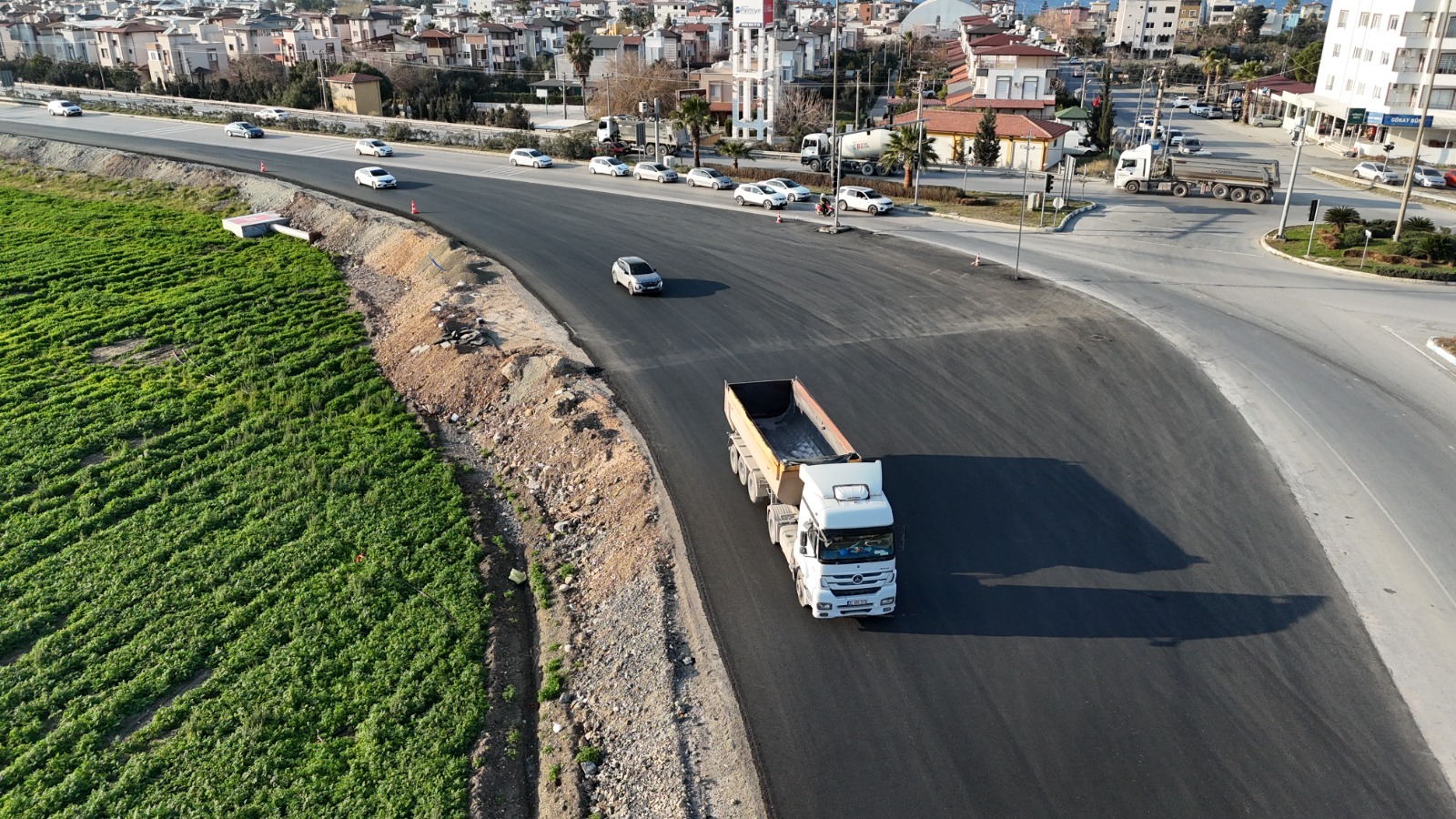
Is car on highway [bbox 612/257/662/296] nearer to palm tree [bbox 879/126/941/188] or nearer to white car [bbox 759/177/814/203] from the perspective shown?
white car [bbox 759/177/814/203]

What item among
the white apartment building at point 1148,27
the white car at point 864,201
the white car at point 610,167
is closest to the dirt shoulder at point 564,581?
A: the white car at point 864,201

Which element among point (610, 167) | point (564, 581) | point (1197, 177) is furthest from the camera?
point (610, 167)

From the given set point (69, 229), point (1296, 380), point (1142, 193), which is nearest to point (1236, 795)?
point (1296, 380)

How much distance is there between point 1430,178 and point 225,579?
68870 millimetres

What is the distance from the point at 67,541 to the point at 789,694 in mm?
17002

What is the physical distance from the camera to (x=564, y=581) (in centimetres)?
1964

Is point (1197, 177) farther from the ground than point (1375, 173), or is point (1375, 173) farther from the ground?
point (1197, 177)

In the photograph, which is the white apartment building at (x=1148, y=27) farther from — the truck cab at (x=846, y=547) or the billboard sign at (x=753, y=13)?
the truck cab at (x=846, y=547)

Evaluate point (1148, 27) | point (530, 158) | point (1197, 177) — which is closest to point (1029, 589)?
point (1197, 177)

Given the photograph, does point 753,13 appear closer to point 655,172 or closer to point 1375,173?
point 655,172

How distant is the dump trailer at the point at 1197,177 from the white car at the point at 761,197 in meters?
21.3

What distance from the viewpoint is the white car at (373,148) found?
68500 millimetres

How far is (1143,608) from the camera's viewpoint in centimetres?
1792

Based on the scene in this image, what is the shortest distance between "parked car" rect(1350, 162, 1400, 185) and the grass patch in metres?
19.3
